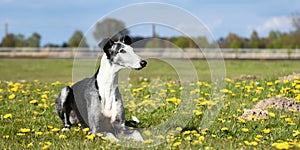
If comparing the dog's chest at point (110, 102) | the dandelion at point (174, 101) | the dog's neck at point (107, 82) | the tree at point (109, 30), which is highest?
the tree at point (109, 30)

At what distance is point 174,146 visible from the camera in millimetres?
5547

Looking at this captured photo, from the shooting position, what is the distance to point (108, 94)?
5965mm

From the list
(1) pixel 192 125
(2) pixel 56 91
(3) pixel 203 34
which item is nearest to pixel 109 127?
(1) pixel 192 125

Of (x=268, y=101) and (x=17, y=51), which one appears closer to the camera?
(x=268, y=101)

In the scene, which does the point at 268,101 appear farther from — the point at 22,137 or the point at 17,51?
the point at 17,51

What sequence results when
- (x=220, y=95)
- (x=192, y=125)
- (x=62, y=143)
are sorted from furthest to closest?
1. (x=220, y=95)
2. (x=192, y=125)
3. (x=62, y=143)

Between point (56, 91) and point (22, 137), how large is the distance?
494 cm

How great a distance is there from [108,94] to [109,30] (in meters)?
1.77

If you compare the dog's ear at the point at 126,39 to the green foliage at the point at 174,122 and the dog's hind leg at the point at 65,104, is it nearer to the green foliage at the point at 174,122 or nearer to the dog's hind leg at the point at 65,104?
the green foliage at the point at 174,122

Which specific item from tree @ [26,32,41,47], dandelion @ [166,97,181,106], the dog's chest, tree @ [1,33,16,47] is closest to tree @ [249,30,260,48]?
tree @ [26,32,41,47]

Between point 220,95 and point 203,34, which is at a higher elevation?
point 203,34

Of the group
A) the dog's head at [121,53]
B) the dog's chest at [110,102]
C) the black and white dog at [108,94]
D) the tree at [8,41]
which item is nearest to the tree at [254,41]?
the tree at [8,41]

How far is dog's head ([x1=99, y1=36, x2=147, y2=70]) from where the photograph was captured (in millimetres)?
5660

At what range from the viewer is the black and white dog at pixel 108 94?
5730mm
